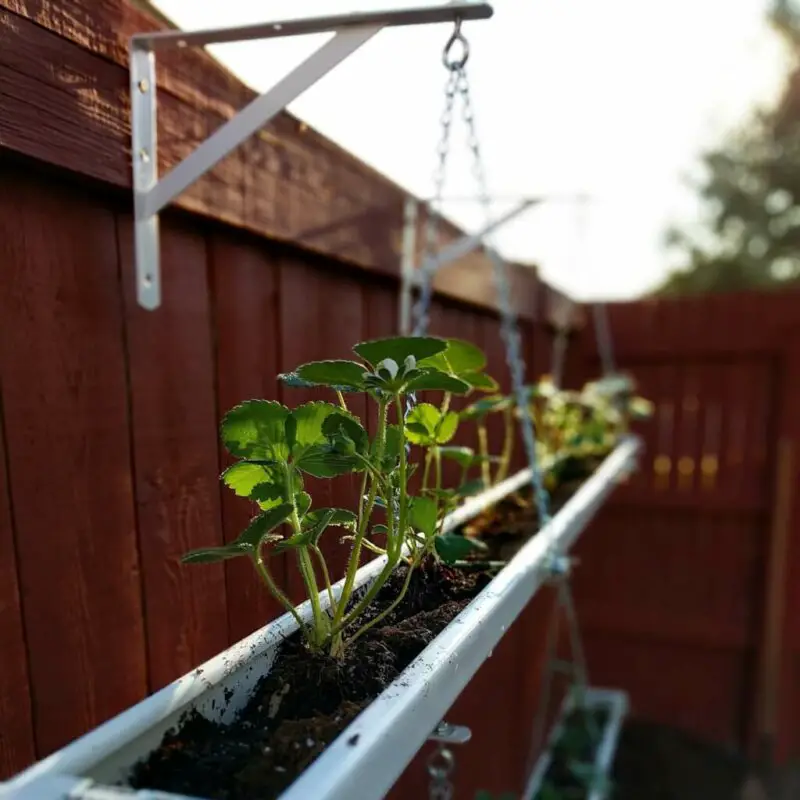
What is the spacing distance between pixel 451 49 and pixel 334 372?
28 centimetres

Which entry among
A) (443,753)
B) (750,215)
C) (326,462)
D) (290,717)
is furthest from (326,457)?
(750,215)

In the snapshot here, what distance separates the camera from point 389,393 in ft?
1.33

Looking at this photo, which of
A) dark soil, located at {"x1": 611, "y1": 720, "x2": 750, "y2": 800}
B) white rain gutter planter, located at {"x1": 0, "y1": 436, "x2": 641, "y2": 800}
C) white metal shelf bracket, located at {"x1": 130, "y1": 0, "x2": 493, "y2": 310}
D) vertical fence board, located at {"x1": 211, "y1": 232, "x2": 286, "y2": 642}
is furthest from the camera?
dark soil, located at {"x1": 611, "y1": 720, "x2": 750, "y2": 800}

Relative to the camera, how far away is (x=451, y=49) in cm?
49

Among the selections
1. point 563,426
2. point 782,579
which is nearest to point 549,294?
point 563,426

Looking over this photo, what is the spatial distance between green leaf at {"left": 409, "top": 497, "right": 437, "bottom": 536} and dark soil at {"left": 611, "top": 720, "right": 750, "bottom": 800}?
1.93m

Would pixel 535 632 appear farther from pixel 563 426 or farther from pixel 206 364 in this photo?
pixel 206 364

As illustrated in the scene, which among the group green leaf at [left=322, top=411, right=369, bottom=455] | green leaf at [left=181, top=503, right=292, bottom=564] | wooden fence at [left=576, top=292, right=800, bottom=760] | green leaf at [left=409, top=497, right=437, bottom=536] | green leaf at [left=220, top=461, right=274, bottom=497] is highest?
green leaf at [left=322, top=411, right=369, bottom=455]

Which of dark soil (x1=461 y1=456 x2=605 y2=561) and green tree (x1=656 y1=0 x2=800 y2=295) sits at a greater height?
green tree (x1=656 y1=0 x2=800 y2=295)

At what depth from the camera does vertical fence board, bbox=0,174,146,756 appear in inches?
17.6

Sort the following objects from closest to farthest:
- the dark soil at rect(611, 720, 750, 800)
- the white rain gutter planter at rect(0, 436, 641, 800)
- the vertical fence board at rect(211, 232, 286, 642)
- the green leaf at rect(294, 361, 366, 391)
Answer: the white rain gutter planter at rect(0, 436, 641, 800), the green leaf at rect(294, 361, 366, 391), the vertical fence board at rect(211, 232, 286, 642), the dark soil at rect(611, 720, 750, 800)

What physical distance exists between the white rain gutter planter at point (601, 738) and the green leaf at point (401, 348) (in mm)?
1379

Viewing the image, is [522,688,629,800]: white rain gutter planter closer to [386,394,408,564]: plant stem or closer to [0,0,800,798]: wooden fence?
[0,0,800,798]: wooden fence

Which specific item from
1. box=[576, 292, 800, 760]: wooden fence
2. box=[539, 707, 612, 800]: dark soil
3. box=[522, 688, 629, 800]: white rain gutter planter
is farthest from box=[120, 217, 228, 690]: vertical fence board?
box=[576, 292, 800, 760]: wooden fence
